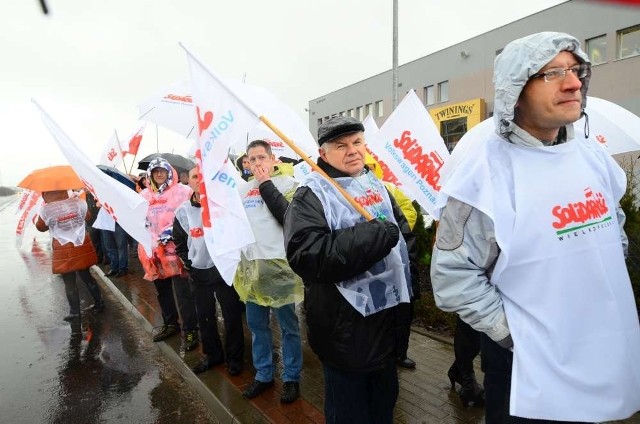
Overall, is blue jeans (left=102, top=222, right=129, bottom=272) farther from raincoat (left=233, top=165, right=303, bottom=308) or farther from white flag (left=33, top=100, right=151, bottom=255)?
Result: raincoat (left=233, top=165, right=303, bottom=308)

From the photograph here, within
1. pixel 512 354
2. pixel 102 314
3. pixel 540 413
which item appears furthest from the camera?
pixel 102 314

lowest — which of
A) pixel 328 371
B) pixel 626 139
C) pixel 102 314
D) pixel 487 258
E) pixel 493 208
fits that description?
pixel 102 314

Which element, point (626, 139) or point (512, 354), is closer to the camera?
point (512, 354)

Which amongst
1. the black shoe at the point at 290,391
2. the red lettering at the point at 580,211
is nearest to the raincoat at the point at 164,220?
the black shoe at the point at 290,391

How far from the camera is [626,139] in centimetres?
379

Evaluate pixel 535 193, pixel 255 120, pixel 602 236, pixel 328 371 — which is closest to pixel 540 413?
pixel 602 236

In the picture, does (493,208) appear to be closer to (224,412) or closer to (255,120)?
(255,120)

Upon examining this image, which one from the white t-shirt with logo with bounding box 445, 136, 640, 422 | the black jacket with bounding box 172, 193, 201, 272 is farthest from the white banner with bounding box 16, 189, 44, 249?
the white t-shirt with logo with bounding box 445, 136, 640, 422

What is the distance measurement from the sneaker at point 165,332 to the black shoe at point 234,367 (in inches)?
59.6

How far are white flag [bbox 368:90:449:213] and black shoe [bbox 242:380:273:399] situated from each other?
91.7 inches

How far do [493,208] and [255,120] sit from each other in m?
1.60

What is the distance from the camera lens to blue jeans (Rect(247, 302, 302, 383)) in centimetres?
346

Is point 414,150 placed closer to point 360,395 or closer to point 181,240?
point 181,240

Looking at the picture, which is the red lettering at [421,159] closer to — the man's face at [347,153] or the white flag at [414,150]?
the white flag at [414,150]
